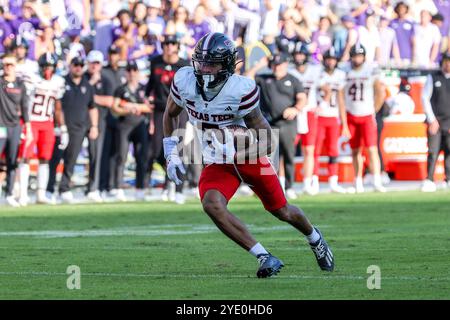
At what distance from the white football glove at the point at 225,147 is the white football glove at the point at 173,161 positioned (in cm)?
37

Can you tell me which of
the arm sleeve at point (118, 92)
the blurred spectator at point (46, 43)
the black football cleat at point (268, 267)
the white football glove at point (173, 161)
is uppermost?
the blurred spectator at point (46, 43)

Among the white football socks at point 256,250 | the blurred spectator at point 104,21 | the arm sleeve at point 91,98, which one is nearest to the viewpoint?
the white football socks at point 256,250

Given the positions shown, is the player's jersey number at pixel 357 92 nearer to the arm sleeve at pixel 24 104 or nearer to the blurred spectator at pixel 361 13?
the blurred spectator at pixel 361 13

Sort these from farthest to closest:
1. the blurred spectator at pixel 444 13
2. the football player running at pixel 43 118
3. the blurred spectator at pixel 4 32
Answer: the blurred spectator at pixel 444 13
the blurred spectator at pixel 4 32
the football player running at pixel 43 118

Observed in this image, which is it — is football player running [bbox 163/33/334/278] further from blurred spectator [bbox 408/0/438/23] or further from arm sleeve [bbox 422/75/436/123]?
blurred spectator [bbox 408/0/438/23]

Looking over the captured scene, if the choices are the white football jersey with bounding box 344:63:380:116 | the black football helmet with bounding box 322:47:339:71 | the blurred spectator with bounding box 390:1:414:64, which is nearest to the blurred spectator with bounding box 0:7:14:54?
the black football helmet with bounding box 322:47:339:71

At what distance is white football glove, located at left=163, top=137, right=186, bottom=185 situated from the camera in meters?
10.2

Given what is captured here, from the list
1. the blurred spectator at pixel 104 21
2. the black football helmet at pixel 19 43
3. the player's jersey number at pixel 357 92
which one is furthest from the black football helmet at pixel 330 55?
the black football helmet at pixel 19 43

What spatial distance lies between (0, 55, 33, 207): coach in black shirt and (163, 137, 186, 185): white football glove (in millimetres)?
8213

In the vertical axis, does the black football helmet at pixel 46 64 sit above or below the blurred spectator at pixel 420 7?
below

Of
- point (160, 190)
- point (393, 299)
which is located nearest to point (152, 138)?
point (160, 190)

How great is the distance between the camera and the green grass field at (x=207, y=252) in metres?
9.00

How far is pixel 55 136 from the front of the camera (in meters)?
19.8
